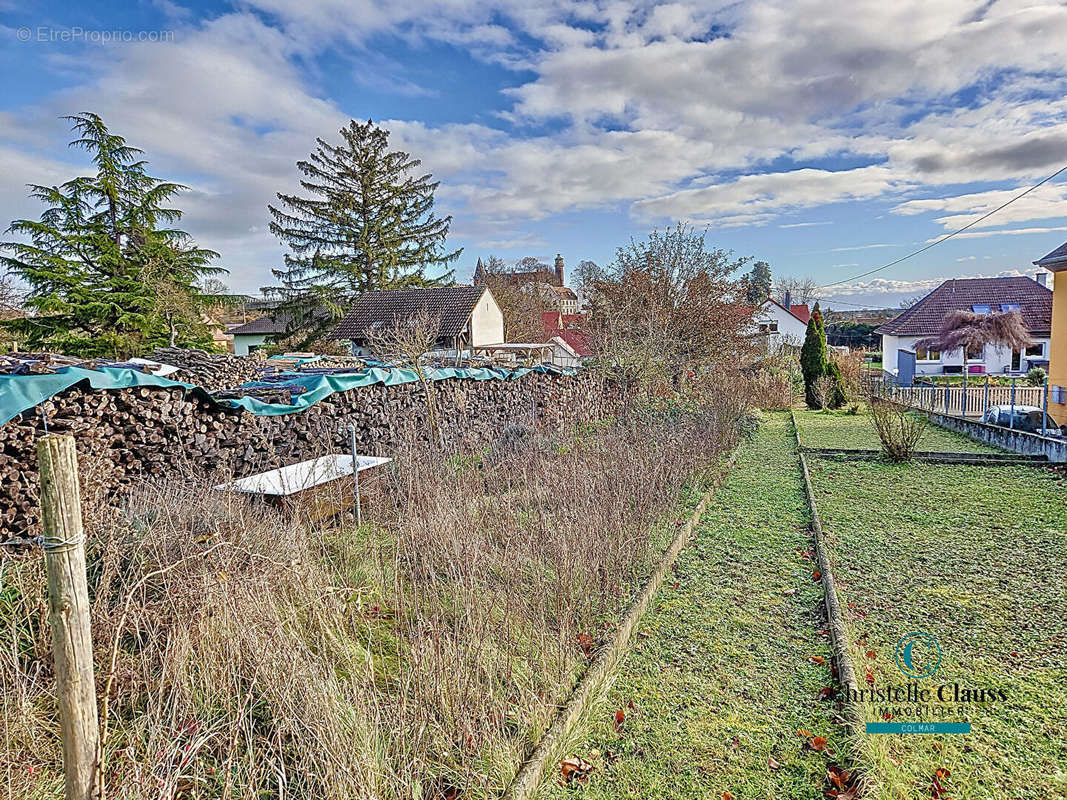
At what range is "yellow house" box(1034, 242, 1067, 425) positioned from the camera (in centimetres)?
1176

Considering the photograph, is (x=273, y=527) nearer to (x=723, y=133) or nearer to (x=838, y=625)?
(x=838, y=625)

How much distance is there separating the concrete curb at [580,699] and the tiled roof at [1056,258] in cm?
1182

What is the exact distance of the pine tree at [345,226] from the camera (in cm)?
3034

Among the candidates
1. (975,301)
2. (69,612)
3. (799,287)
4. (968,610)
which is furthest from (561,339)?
(69,612)

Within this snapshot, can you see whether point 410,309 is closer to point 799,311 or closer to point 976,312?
point 976,312

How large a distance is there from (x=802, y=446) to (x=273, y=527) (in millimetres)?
10206

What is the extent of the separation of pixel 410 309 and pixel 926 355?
25926 millimetres

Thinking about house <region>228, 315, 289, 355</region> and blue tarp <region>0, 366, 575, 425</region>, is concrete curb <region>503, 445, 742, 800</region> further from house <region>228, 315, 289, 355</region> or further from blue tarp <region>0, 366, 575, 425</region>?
house <region>228, 315, 289, 355</region>

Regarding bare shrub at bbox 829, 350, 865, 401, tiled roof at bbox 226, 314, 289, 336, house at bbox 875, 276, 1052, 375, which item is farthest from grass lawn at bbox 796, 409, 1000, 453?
tiled roof at bbox 226, 314, 289, 336

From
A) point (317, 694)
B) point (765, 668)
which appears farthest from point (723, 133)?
point (317, 694)

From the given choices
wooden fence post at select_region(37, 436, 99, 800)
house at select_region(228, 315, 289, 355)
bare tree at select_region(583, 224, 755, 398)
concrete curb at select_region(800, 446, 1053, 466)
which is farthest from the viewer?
house at select_region(228, 315, 289, 355)

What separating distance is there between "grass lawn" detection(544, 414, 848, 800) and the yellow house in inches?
423

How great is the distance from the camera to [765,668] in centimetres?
347

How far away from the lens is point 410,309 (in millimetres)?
26328
